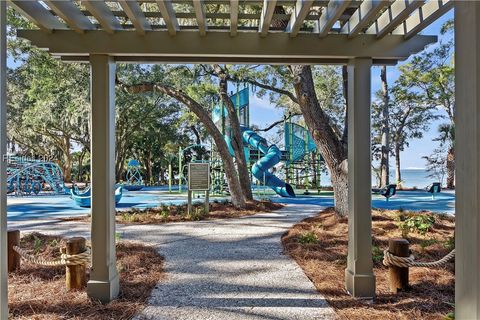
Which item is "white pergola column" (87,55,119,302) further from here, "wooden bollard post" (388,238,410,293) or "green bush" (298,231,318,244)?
"green bush" (298,231,318,244)

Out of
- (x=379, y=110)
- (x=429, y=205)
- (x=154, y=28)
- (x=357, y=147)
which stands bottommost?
(x=429, y=205)

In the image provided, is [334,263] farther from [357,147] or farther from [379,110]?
[379,110]

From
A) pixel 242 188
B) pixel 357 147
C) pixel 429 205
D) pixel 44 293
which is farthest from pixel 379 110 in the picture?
pixel 44 293

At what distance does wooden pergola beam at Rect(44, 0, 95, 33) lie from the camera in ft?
7.63

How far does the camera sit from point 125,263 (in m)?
3.93

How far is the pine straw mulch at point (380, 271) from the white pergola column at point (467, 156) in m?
1.58

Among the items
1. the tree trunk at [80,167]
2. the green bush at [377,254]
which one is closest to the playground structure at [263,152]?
the green bush at [377,254]

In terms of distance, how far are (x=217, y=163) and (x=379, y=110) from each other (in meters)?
11.0

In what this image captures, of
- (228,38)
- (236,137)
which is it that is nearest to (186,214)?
(236,137)

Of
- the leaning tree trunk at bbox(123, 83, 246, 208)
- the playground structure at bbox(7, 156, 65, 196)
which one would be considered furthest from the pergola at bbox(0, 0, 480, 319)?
the playground structure at bbox(7, 156, 65, 196)

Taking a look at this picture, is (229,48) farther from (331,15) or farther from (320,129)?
(320,129)

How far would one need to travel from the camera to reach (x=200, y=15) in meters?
2.46

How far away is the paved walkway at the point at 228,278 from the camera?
275cm

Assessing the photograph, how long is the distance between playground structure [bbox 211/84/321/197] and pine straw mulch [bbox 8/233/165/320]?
255 inches
